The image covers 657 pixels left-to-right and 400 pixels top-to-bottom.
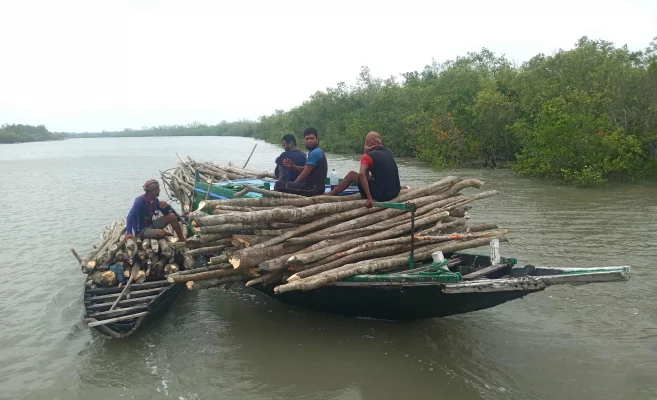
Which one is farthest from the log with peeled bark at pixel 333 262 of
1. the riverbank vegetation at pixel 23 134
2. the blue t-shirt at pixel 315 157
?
the riverbank vegetation at pixel 23 134

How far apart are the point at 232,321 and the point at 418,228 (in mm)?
3035

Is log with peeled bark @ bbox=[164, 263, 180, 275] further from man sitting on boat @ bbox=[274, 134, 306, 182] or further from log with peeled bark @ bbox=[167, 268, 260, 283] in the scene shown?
man sitting on boat @ bbox=[274, 134, 306, 182]

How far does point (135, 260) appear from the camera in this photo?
6.82 meters

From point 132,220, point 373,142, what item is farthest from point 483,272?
point 132,220

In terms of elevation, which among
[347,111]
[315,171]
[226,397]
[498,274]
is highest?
[347,111]

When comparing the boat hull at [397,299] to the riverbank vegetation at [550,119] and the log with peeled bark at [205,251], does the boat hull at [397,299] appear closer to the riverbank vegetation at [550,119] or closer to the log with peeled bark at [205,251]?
the log with peeled bark at [205,251]

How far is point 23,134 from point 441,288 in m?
128

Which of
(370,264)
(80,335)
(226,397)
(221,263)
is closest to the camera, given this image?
(226,397)

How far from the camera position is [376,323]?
20.2ft

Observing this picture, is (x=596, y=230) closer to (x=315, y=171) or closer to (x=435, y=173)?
(x=315, y=171)

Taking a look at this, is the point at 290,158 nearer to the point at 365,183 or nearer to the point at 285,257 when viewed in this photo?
the point at 365,183

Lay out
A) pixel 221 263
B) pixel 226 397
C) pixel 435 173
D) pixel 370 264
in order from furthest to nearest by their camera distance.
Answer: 1. pixel 435 173
2. pixel 221 263
3. pixel 370 264
4. pixel 226 397

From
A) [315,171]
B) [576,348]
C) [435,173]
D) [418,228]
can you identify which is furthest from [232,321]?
[435,173]

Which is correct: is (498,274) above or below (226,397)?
above
